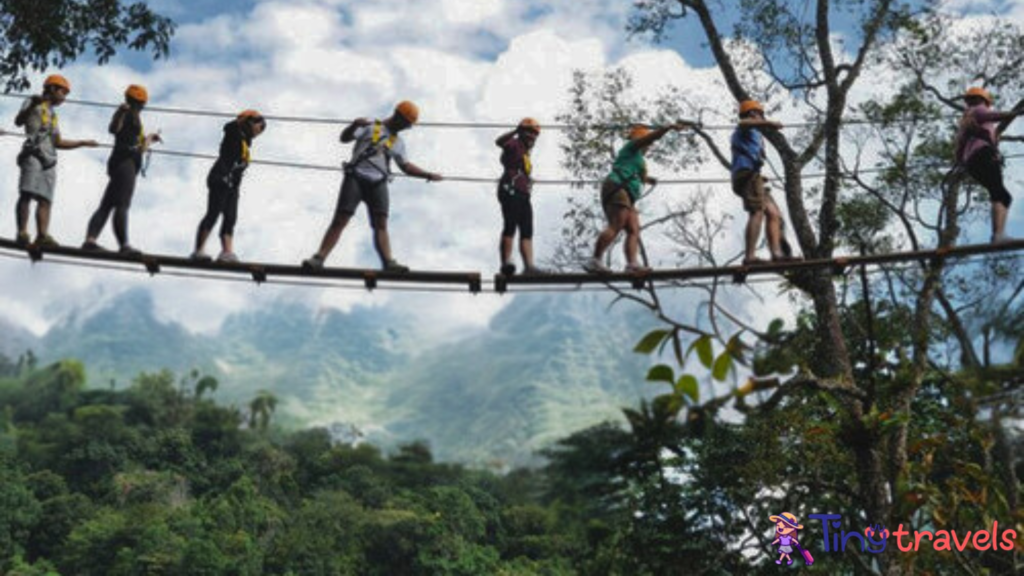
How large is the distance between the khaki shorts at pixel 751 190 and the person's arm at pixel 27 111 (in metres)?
4.99

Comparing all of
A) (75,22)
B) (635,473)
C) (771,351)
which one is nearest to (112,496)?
(635,473)

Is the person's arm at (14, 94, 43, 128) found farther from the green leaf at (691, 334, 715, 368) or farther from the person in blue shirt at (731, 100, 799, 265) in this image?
the green leaf at (691, 334, 715, 368)

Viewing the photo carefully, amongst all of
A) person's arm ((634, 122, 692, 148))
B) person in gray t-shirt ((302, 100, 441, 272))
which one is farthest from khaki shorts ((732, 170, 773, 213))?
person in gray t-shirt ((302, 100, 441, 272))

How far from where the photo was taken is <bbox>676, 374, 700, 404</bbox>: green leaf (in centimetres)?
293

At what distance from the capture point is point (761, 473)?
11.7m

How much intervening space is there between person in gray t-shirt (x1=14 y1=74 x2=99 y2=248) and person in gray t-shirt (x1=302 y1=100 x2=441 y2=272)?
1979mm

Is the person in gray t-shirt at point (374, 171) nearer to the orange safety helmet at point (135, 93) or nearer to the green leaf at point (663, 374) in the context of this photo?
the orange safety helmet at point (135, 93)

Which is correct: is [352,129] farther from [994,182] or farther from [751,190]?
[994,182]

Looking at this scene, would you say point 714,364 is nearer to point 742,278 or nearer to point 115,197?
point 742,278

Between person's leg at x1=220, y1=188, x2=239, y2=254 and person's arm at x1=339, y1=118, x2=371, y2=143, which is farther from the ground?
person's arm at x1=339, y1=118, x2=371, y2=143

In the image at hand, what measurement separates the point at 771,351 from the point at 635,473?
16.3 m

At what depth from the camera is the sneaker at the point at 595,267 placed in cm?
730

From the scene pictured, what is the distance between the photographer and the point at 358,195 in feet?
25.3

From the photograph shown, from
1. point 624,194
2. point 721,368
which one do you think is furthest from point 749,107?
point 721,368
